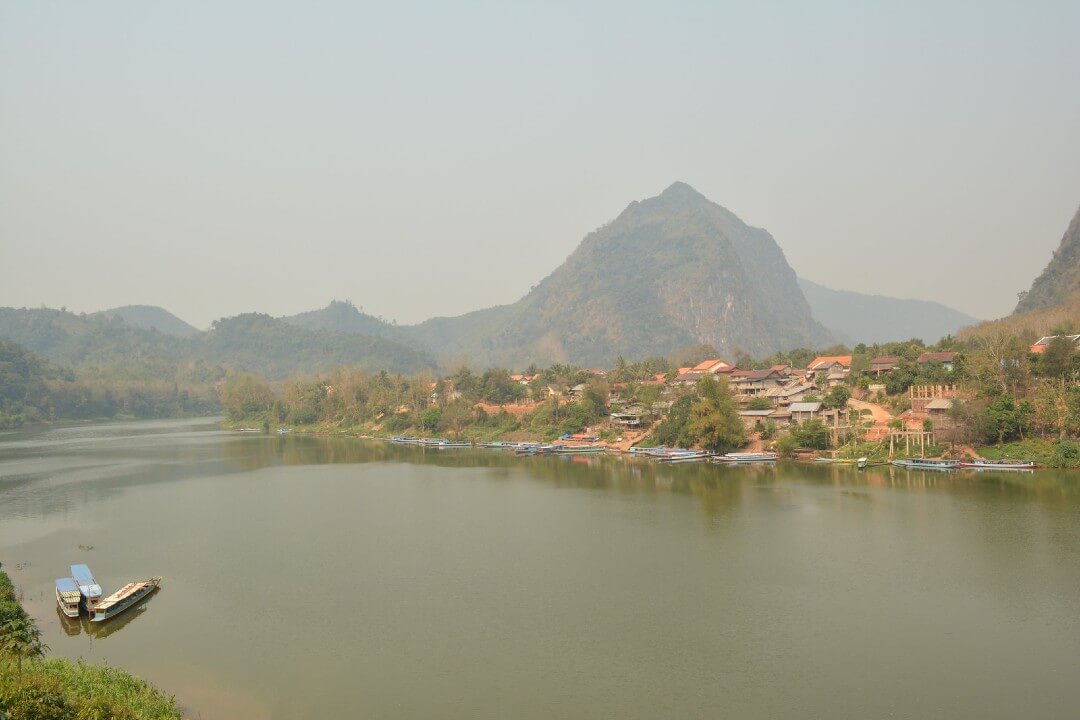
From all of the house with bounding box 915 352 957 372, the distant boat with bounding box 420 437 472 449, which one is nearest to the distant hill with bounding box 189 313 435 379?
the distant boat with bounding box 420 437 472 449

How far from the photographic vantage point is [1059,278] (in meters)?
62.4

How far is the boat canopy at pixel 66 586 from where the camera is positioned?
1418cm

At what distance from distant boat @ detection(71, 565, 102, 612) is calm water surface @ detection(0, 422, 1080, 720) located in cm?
50

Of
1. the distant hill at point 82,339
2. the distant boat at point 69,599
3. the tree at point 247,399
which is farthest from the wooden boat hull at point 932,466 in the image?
the distant hill at point 82,339

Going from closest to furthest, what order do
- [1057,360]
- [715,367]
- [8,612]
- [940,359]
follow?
[8,612] → [1057,360] → [940,359] → [715,367]

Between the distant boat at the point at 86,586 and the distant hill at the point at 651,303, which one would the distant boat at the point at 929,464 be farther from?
the distant hill at the point at 651,303

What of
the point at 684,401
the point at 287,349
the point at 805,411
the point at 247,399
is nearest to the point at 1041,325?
the point at 805,411

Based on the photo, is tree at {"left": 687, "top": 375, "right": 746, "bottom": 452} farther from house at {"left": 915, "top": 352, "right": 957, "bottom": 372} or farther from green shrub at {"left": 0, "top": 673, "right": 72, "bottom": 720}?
green shrub at {"left": 0, "top": 673, "right": 72, "bottom": 720}

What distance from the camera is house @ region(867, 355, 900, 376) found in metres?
36.8

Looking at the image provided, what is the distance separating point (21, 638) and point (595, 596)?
9.32 m

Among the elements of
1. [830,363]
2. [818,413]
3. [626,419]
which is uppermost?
[830,363]

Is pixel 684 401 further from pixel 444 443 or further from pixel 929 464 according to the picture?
pixel 444 443

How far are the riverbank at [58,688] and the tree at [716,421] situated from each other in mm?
26012

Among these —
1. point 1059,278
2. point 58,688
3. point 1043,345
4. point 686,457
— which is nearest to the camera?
point 58,688
